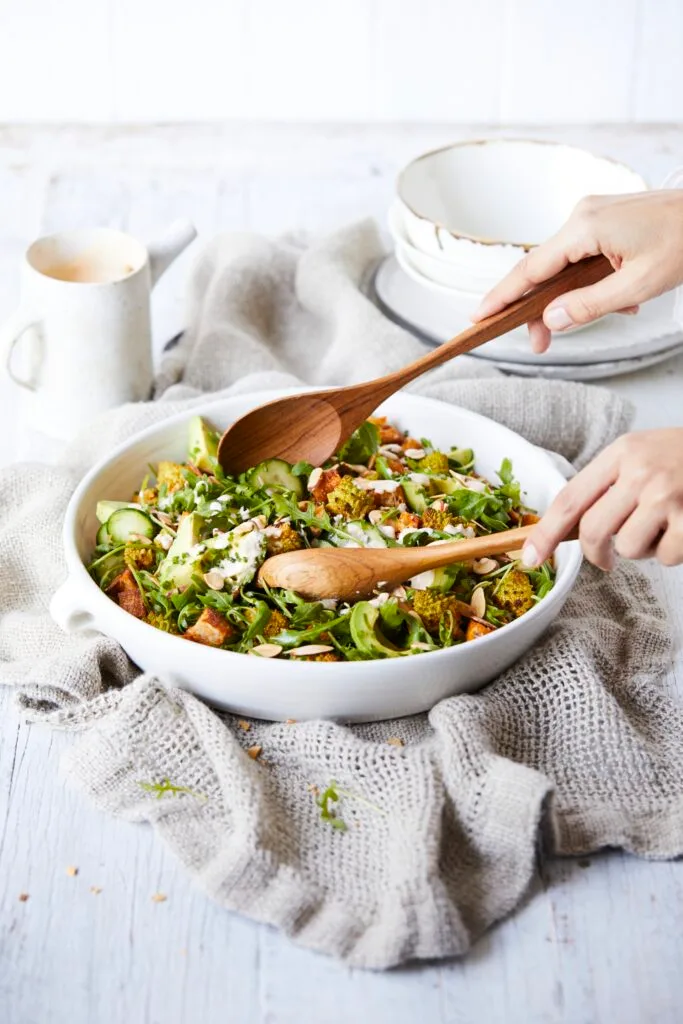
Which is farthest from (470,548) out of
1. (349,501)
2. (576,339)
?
(576,339)

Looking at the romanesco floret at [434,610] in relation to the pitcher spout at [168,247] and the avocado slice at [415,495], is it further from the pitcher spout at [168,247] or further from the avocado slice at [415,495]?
the pitcher spout at [168,247]

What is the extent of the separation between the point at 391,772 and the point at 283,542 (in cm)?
36

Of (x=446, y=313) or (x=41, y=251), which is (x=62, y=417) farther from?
(x=446, y=313)

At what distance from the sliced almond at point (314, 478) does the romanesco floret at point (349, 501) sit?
0.16ft

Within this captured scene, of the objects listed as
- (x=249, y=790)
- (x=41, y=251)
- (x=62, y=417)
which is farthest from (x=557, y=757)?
(x=41, y=251)

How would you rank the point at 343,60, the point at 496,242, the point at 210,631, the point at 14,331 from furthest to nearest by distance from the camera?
the point at 343,60
the point at 496,242
the point at 14,331
the point at 210,631

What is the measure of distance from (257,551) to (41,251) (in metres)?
0.92

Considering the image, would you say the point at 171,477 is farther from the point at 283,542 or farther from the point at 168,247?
the point at 168,247

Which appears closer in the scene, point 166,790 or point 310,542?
point 166,790

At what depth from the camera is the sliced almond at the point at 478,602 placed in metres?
1.57

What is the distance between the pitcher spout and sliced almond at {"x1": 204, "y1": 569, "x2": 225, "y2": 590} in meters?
0.85

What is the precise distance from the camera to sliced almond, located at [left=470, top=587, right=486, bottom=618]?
1.57 meters

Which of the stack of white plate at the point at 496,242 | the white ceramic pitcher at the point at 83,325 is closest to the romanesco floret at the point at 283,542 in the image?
the white ceramic pitcher at the point at 83,325

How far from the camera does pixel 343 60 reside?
→ 374cm
